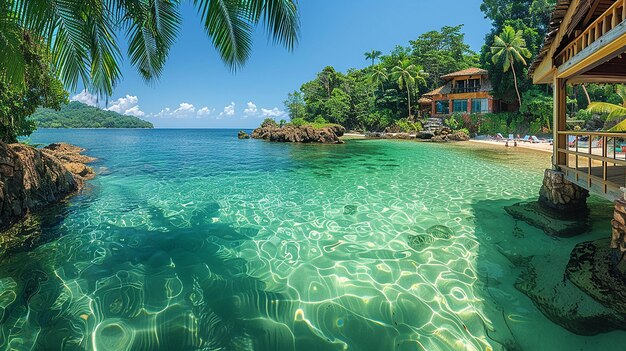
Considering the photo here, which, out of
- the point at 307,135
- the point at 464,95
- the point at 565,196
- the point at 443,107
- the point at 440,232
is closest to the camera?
the point at 440,232

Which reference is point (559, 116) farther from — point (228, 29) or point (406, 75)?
point (406, 75)

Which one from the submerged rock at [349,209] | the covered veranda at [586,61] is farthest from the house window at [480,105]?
the submerged rock at [349,209]

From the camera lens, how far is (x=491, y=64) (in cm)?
3541

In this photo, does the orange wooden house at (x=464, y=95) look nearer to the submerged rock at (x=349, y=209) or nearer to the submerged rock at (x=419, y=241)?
Result: the submerged rock at (x=349, y=209)

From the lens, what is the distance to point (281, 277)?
4.76 m

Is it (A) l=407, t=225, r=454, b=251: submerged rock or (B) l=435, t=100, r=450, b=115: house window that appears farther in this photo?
(B) l=435, t=100, r=450, b=115: house window

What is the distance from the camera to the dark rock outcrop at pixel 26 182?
22.4 ft

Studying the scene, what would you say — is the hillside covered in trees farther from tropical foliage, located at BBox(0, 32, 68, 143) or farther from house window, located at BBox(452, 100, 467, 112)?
tropical foliage, located at BBox(0, 32, 68, 143)

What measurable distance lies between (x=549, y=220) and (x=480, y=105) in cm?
3824

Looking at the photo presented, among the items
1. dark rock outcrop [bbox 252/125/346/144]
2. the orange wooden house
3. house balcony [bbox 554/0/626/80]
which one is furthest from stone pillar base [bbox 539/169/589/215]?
the orange wooden house

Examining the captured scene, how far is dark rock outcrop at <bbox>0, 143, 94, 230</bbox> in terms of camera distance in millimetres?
6832

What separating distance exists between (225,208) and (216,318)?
17.2ft

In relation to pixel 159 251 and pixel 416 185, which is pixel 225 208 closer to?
pixel 159 251

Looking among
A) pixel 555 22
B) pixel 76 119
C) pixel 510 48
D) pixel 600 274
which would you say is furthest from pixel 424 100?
pixel 76 119
